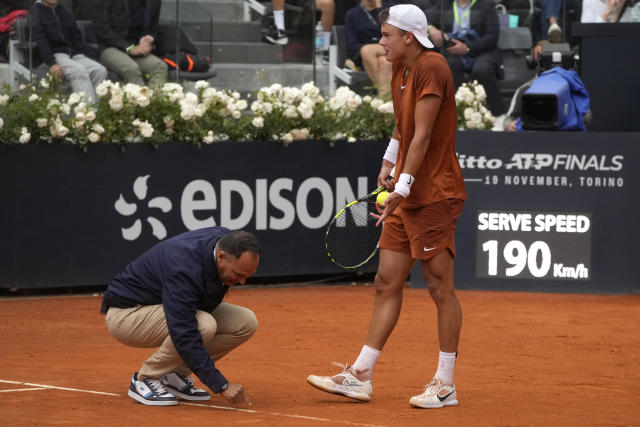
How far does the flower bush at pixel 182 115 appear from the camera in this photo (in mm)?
9859

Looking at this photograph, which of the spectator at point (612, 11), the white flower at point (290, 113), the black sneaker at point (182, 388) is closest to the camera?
the black sneaker at point (182, 388)

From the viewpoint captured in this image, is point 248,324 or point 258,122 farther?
point 258,122

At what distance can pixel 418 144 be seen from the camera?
564 cm

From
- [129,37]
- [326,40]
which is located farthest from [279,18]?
[129,37]

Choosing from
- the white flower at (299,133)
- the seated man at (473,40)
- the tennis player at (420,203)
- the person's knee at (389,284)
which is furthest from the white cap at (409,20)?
the seated man at (473,40)

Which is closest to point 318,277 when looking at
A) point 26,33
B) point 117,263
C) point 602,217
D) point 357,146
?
point 357,146

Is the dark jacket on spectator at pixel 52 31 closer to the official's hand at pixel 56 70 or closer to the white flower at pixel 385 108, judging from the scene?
the official's hand at pixel 56 70

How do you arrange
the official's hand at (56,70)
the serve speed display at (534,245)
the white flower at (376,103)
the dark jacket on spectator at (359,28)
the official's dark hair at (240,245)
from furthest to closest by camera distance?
the dark jacket on spectator at (359,28) < the white flower at (376,103) < the official's hand at (56,70) < the serve speed display at (534,245) < the official's dark hair at (240,245)

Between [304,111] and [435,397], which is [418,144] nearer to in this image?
[435,397]

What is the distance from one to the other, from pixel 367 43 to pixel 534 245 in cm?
367

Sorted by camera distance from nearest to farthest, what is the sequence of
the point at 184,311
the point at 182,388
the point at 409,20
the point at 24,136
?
the point at 184,311, the point at 409,20, the point at 182,388, the point at 24,136

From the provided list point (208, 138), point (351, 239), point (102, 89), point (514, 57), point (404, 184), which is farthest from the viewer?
point (514, 57)

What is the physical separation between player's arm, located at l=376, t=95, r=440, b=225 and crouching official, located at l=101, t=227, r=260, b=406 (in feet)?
2.43

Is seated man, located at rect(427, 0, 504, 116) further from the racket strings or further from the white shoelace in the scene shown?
the white shoelace
